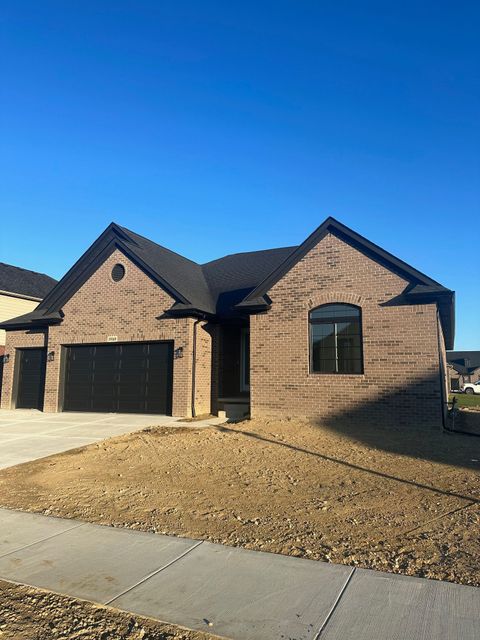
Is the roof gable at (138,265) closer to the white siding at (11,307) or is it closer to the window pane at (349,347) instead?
the window pane at (349,347)

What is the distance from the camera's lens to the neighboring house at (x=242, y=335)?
476 inches

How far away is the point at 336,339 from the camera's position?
42.8ft

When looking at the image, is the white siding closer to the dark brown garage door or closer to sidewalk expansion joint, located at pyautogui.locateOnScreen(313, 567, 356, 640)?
the dark brown garage door

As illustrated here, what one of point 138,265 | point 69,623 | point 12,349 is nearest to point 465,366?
point 138,265

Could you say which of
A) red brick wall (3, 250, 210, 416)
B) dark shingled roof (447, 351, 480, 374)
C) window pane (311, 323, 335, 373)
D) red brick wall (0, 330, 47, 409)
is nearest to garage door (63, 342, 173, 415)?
red brick wall (3, 250, 210, 416)

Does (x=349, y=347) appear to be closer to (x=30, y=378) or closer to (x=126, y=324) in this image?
(x=126, y=324)

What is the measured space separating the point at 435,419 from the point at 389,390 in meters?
1.33

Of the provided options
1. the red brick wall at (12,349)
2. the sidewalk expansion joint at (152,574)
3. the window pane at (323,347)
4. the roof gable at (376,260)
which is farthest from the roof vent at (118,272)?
the sidewalk expansion joint at (152,574)

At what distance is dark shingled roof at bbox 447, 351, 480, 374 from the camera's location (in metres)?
64.5

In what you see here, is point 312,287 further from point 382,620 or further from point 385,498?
point 382,620

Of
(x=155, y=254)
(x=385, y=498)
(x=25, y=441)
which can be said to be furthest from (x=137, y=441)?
(x=155, y=254)

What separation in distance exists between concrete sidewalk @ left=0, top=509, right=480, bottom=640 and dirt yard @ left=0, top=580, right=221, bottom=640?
99mm

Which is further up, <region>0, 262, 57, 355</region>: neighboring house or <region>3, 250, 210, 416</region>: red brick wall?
<region>0, 262, 57, 355</region>: neighboring house

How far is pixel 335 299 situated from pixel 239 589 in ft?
33.8
